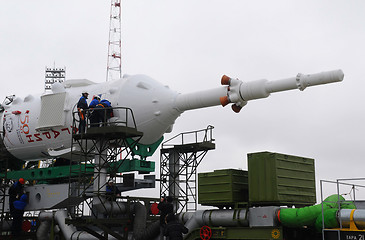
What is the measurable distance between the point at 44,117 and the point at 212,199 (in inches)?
292

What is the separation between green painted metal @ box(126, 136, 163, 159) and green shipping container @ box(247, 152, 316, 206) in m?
4.84

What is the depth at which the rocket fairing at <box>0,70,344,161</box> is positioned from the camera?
14102 millimetres

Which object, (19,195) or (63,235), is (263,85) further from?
(19,195)

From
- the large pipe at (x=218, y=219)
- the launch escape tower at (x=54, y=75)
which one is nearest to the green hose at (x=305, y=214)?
the large pipe at (x=218, y=219)

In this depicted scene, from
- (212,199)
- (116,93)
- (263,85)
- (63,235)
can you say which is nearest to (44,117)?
(116,93)

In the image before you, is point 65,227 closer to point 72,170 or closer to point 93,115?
point 72,170

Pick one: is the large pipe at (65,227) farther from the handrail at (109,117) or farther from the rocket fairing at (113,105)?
the handrail at (109,117)

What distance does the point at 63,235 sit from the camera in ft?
53.8

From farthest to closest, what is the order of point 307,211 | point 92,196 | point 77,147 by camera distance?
point 77,147
point 92,196
point 307,211

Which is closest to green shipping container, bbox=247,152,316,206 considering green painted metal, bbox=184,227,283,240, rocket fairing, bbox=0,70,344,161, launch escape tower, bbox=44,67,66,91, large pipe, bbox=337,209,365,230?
green painted metal, bbox=184,227,283,240

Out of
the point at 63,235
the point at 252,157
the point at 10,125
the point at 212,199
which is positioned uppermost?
the point at 10,125

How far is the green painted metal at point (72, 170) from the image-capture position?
15.9m

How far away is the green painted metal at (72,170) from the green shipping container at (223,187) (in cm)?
288

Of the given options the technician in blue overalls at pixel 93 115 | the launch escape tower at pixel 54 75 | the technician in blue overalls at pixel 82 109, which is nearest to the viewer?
the technician in blue overalls at pixel 93 115
